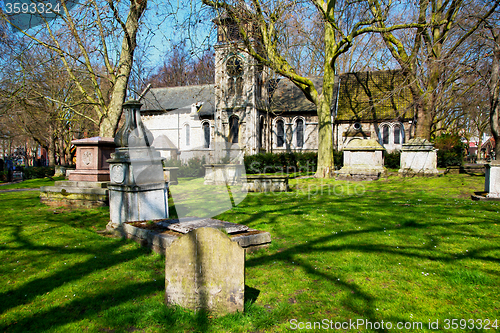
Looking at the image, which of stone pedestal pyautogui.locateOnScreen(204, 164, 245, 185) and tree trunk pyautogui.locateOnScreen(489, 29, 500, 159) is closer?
tree trunk pyautogui.locateOnScreen(489, 29, 500, 159)

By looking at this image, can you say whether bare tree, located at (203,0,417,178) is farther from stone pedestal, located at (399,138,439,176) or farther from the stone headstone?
the stone headstone

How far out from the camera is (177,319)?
3078 millimetres

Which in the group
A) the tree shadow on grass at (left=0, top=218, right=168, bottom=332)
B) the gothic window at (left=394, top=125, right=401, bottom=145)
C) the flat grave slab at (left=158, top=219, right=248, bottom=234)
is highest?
the gothic window at (left=394, top=125, right=401, bottom=145)

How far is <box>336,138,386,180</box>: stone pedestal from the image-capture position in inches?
634

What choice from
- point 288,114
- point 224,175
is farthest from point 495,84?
point 288,114

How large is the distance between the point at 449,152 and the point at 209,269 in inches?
972

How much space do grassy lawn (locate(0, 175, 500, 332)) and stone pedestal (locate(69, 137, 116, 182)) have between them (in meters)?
2.52

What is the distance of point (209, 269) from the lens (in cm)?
311

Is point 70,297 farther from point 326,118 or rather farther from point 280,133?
point 280,133

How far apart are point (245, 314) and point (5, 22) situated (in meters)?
13.9

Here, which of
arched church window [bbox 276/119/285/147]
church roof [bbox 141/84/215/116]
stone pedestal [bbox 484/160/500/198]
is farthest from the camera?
church roof [bbox 141/84/215/116]

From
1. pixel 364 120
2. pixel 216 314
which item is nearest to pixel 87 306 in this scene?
pixel 216 314

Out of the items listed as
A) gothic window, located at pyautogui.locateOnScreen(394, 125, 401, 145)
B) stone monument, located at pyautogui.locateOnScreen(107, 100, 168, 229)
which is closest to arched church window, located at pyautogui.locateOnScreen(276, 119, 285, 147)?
gothic window, located at pyautogui.locateOnScreen(394, 125, 401, 145)

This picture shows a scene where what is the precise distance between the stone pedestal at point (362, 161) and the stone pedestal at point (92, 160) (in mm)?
11296
